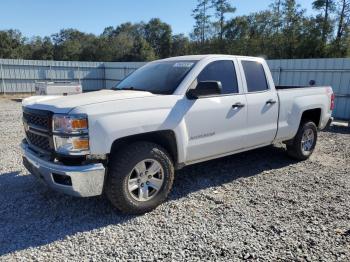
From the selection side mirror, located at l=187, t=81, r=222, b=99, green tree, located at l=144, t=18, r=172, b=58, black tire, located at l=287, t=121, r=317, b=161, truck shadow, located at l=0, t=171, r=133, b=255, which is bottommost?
truck shadow, located at l=0, t=171, r=133, b=255

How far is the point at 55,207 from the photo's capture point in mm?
4109

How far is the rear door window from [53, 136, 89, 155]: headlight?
279cm

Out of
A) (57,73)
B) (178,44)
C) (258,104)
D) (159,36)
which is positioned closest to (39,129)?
(258,104)

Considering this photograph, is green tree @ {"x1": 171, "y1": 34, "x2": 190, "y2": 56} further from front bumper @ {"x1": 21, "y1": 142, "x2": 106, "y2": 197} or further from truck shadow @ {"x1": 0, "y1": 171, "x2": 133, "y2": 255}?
front bumper @ {"x1": 21, "y1": 142, "x2": 106, "y2": 197}

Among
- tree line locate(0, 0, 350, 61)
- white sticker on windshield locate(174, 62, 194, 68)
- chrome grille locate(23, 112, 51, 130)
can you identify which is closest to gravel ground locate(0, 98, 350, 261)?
chrome grille locate(23, 112, 51, 130)

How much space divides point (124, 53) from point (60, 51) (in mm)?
11560

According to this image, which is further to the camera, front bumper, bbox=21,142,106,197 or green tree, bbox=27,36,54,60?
green tree, bbox=27,36,54,60

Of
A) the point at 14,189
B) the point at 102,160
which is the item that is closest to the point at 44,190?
the point at 14,189

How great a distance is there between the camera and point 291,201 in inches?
172

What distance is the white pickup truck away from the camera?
339cm

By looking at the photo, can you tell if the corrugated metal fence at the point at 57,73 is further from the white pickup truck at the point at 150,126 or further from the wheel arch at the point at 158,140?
the wheel arch at the point at 158,140

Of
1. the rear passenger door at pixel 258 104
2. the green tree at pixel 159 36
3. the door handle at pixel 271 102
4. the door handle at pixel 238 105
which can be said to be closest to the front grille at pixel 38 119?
the door handle at pixel 238 105

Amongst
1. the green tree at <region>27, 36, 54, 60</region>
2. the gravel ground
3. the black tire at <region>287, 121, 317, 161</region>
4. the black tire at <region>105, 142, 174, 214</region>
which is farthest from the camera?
the green tree at <region>27, 36, 54, 60</region>

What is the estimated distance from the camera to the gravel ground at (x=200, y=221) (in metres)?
3.16
